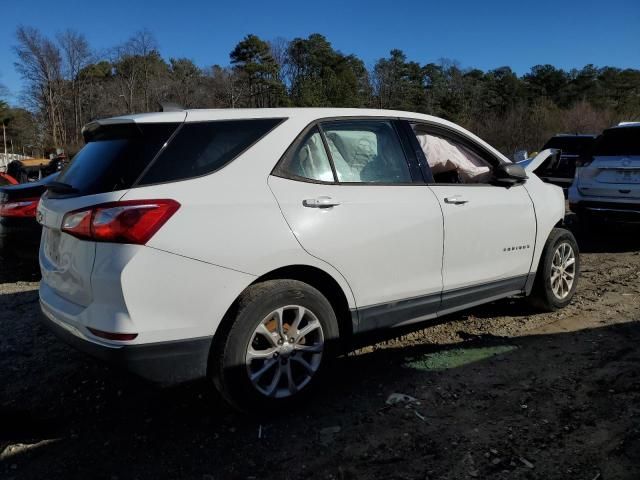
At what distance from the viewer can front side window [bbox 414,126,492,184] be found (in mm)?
4145

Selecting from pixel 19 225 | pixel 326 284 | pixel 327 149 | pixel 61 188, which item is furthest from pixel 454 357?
pixel 19 225

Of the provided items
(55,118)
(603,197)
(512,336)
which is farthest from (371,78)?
(512,336)

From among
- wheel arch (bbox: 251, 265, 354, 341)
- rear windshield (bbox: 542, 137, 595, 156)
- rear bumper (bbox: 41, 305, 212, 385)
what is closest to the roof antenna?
wheel arch (bbox: 251, 265, 354, 341)

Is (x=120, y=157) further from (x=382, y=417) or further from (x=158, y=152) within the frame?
(x=382, y=417)

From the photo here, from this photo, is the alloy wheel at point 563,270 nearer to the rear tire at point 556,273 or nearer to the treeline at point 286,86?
the rear tire at point 556,273

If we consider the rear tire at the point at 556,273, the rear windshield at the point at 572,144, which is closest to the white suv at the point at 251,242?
the rear tire at the point at 556,273

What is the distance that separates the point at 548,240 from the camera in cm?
446

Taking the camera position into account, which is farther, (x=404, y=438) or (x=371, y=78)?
(x=371, y=78)

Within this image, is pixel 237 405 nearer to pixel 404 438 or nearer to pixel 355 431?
pixel 355 431

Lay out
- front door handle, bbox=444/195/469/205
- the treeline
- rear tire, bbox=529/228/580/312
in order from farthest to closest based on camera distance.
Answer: the treeline → rear tire, bbox=529/228/580/312 → front door handle, bbox=444/195/469/205

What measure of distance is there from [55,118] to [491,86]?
55886 mm

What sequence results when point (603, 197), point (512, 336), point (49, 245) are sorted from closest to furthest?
point (49, 245), point (512, 336), point (603, 197)

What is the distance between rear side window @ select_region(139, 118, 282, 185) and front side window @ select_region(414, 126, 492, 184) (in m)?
1.61

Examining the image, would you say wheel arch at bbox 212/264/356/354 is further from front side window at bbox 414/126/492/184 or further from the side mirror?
the side mirror
